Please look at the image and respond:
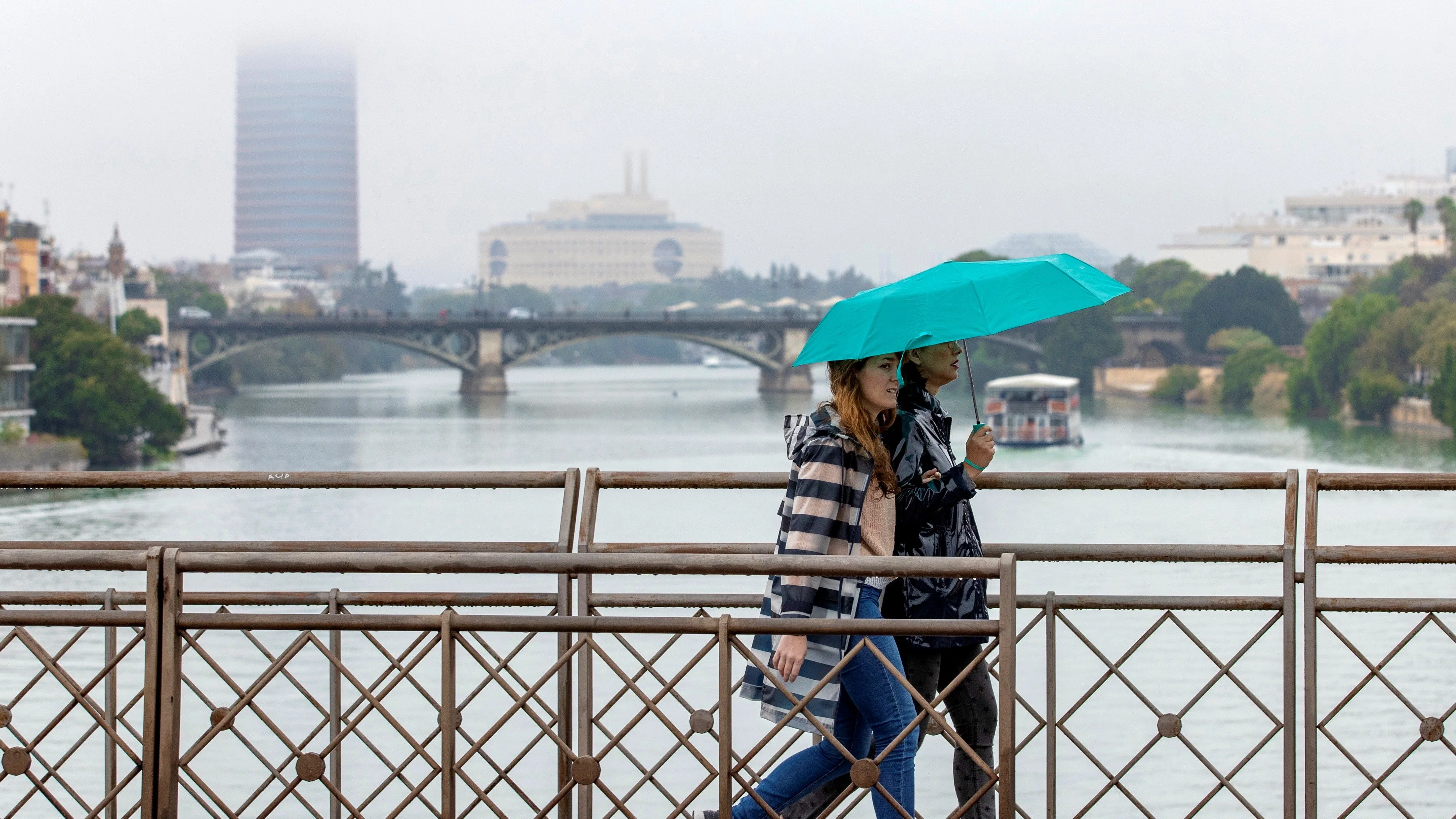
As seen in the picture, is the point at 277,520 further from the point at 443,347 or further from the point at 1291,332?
the point at 1291,332

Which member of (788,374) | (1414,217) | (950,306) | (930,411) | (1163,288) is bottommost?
(788,374)

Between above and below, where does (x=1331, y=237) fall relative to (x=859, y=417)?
above

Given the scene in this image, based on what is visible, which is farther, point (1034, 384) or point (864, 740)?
point (1034, 384)

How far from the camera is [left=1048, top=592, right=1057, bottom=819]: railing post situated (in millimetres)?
3613

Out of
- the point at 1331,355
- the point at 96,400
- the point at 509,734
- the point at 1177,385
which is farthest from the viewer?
the point at 1177,385

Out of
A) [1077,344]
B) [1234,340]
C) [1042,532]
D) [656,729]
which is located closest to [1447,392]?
[1077,344]

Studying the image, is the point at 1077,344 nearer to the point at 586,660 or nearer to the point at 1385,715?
the point at 1385,715

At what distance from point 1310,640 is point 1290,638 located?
0.05 m

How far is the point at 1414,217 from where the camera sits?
95.7 metres

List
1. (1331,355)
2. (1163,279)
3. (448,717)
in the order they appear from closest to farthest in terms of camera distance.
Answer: (448,717), (1331,355), (1163,279)

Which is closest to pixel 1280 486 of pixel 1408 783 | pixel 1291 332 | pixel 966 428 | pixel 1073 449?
pixel 1408 783

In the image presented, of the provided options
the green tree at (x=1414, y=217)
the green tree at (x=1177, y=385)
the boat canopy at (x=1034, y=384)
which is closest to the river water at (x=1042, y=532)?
the boat canopy at (x=1034, y=384)

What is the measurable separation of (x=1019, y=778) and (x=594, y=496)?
12.0 meters

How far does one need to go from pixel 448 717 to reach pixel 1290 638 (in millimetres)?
1757
